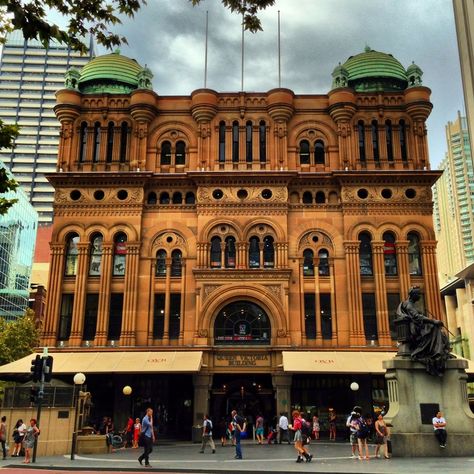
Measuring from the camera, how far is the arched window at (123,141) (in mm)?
43675

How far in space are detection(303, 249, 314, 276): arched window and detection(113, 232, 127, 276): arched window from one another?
12839 mm

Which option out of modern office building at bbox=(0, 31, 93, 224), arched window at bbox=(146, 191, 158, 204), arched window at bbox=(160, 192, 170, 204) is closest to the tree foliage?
arched window at bbox=(146, 191, 158, 204)

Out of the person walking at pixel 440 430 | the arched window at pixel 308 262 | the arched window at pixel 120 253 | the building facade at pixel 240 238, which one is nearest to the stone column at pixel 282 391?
the building facade at pixel 240 238

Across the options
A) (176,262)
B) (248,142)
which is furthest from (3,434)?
(248,142)

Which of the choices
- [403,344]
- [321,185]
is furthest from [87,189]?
[403,344]

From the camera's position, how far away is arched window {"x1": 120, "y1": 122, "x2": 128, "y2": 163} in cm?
4367

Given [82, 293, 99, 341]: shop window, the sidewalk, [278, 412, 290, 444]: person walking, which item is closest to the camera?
the sidewalk

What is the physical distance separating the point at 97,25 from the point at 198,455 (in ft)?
68.6

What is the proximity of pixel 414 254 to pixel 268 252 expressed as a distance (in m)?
10.4

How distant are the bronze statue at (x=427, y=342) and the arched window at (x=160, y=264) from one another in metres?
22.1

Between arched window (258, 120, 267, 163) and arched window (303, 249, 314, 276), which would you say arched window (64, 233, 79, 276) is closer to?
arched window (258, 120, 267, 163)

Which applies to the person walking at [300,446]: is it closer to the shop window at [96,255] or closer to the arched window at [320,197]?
the arched window at [320,197]

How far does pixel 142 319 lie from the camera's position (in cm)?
3969

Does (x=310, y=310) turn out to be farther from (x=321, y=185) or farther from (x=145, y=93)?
(x=145, y=93)
